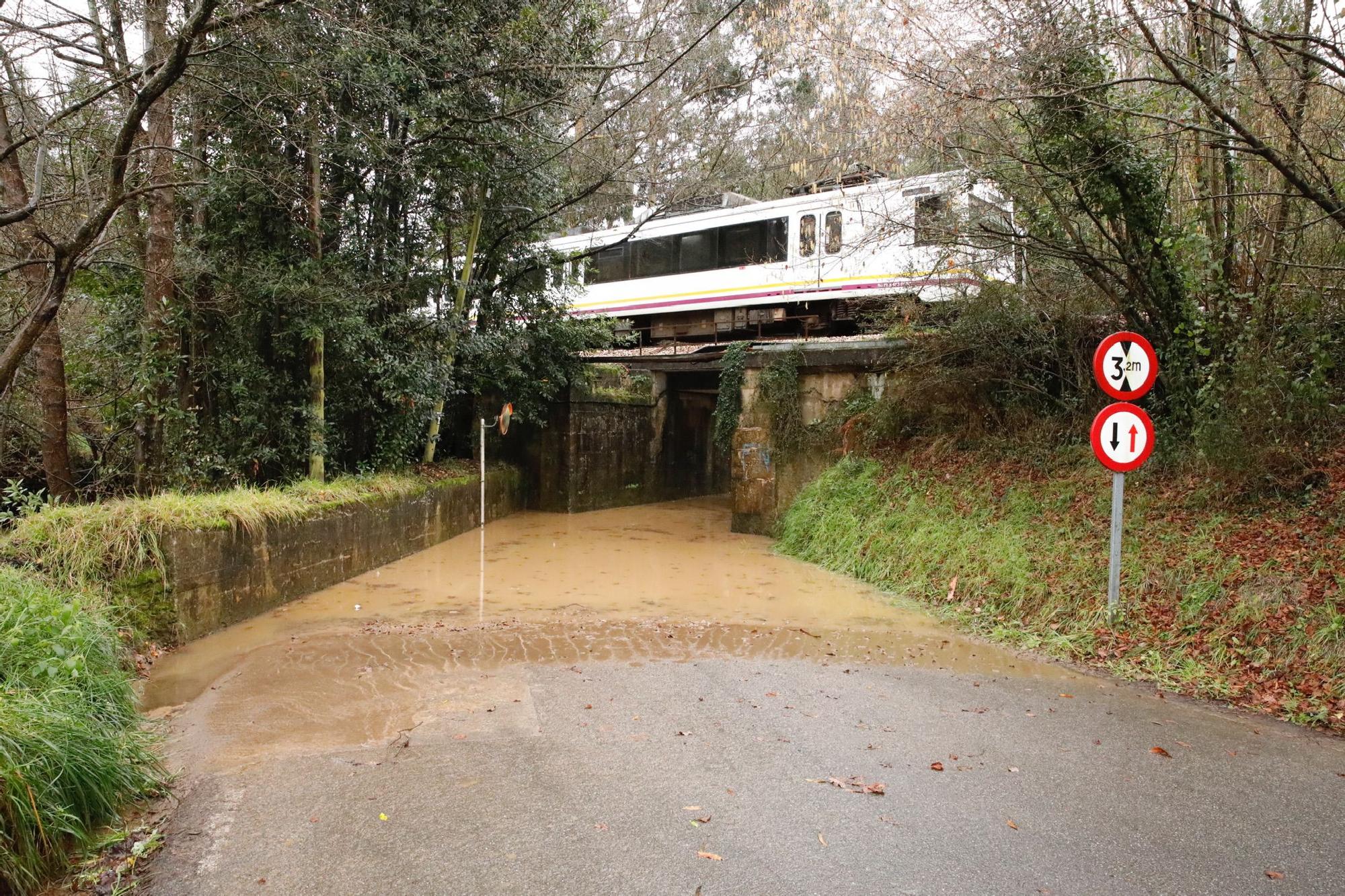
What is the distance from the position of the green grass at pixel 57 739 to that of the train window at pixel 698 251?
43.6 ft

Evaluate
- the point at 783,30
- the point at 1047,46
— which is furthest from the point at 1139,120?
the point at 783,30

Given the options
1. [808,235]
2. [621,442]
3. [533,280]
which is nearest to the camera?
[533,280]

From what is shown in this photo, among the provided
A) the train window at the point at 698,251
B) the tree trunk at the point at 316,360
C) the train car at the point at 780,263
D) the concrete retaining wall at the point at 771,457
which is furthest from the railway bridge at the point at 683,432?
the tree trunk at the point at 316,360

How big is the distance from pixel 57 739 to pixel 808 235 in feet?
44.8

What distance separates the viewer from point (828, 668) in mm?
5992

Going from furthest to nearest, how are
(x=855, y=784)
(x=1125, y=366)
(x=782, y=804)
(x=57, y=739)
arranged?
1. (x=1125, y=366)
2. (x=855, y=784)
3. (x=782, y=804)
4. (x=57, y=739)

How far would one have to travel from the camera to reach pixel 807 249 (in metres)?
14.9

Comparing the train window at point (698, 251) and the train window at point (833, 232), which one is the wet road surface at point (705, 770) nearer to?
the train window at point (833, 232)

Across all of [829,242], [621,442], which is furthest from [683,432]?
[829,242]

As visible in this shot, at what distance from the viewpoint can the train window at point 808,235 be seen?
583 inches

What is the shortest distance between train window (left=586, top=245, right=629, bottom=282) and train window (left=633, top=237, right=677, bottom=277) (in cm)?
42

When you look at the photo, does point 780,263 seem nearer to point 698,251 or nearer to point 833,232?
point 833,232

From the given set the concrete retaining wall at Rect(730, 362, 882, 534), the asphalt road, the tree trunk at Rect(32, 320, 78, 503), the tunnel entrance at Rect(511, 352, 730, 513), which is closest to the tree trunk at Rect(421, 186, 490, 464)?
the tunnel entrance at Rect(511, 352, 730, 513)

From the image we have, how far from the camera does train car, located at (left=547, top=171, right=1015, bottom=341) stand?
992 cm
